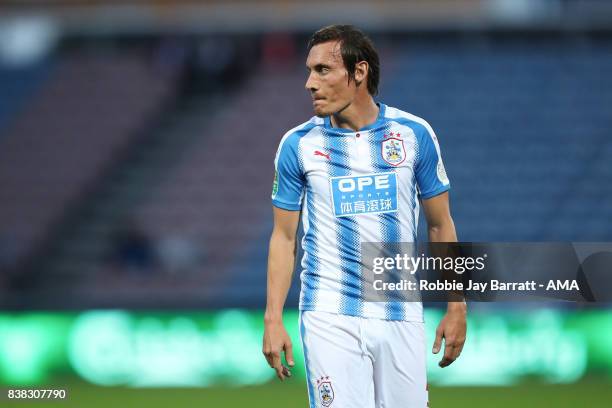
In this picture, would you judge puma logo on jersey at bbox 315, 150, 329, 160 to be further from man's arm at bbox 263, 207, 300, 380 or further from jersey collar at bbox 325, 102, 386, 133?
man's arm at bbox 263, 207, 300, 380

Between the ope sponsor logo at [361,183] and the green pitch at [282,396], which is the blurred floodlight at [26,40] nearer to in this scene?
the green pitch at [282,396]

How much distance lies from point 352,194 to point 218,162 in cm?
1318

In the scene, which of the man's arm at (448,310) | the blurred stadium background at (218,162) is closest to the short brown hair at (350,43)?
the man's arm at (448,310)

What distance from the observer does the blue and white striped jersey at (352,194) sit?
4.73 m

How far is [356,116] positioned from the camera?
4883mm

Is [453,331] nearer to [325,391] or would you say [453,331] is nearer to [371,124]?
[325,391]

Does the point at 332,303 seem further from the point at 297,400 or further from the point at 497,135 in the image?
the point at 497,135

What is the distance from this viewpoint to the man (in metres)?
4.66

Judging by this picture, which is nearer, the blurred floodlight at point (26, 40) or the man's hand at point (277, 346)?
the man's hand at point (277, 346)

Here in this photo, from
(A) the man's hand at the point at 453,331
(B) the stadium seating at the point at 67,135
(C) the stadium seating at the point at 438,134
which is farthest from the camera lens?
(B) the stadium seating at the point at 67,135

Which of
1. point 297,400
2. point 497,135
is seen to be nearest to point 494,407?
point 297,400

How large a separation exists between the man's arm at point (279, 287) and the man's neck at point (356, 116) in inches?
18.1

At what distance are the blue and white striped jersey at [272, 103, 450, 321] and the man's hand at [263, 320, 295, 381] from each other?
0.19 m

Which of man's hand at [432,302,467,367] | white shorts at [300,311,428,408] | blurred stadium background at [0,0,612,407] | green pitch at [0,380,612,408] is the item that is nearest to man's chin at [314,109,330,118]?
white shorts at [300,311,428,408]
